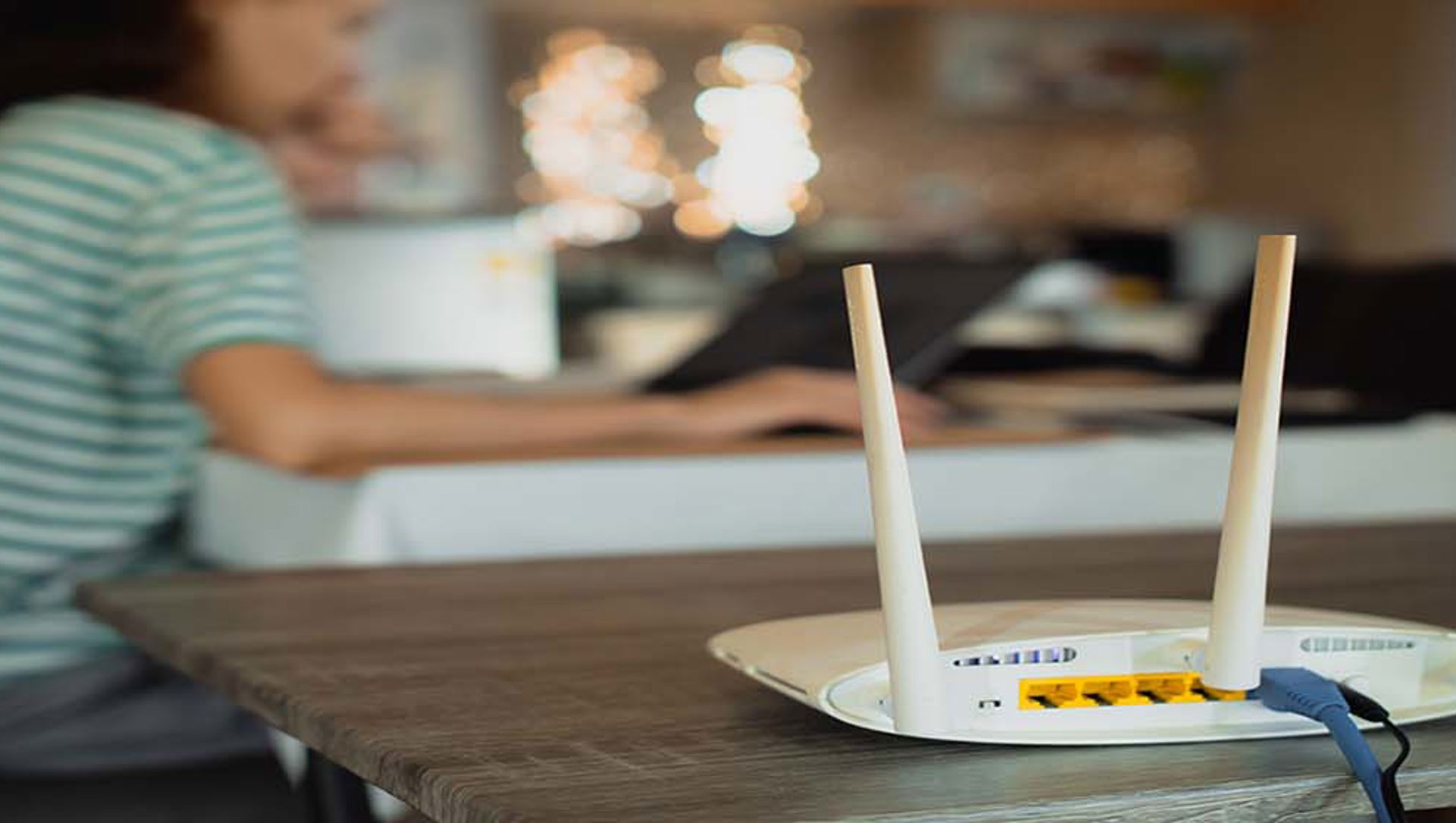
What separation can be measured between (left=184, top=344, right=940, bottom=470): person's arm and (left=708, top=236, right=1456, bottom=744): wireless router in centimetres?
66

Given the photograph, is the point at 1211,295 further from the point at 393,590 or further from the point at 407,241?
the point at 393,590

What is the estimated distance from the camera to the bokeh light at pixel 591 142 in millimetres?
6516

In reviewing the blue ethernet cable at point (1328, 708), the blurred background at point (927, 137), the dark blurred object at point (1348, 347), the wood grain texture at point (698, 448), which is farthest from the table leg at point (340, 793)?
the blurred background at point (927, 137)

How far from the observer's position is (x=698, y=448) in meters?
1.24

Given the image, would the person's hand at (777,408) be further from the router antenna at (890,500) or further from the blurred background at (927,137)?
the blurred background at (927,137)

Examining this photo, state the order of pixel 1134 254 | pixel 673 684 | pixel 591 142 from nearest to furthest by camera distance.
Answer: pixel 673 684 < pixel 1134 254 < pixel 591 142

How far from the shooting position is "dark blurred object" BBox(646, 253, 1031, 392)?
55.2 inches

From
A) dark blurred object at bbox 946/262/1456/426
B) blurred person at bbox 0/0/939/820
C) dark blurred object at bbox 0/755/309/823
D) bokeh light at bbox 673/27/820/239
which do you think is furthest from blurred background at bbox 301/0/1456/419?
dark blurred object at bbox 0/755/309/823

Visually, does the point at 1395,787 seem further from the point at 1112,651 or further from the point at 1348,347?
the point at 1348,347

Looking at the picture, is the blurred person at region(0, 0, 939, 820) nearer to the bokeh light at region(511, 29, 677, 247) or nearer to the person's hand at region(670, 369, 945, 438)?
the person's hand at region(670, 369, 945, 438)

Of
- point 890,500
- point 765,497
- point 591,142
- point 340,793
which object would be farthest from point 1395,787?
point 591,142

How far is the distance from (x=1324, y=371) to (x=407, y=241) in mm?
1097

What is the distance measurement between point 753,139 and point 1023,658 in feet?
20.5

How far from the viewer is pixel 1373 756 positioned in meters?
Result: 0.54
